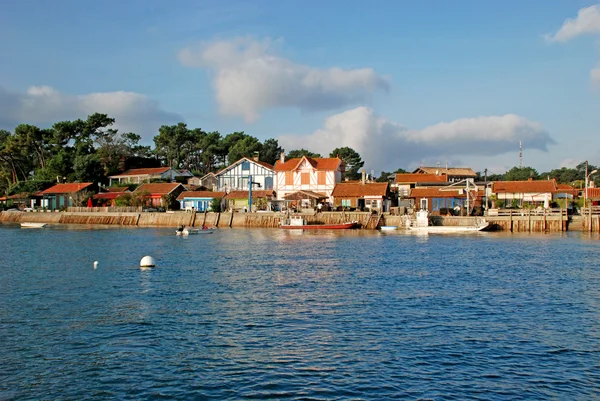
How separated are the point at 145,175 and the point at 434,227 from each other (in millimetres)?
54360

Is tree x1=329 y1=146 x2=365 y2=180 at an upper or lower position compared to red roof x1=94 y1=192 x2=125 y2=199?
upper

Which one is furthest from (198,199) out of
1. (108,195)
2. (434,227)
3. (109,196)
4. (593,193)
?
(593,193)

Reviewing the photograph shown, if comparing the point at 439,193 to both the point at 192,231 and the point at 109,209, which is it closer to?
the point at 192,231

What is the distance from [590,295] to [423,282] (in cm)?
762

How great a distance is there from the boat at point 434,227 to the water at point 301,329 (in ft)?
78.3

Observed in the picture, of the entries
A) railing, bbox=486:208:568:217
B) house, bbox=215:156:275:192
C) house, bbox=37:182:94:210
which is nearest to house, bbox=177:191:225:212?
house, bbox=215:156:275:192

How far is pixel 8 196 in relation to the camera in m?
96.3

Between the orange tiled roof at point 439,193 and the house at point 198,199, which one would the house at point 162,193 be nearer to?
the house at point 198,199

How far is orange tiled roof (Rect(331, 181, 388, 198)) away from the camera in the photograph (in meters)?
73.4

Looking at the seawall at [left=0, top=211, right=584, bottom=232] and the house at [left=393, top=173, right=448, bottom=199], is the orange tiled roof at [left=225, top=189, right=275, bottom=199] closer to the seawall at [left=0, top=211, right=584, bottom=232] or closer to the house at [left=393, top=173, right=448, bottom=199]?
the seawall at [left=0, top=211, right=584, bottom=232]

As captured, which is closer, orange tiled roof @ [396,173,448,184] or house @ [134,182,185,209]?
orange tiled roof @ [396,173,448,184]

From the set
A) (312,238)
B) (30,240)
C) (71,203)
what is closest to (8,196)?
(71,203)

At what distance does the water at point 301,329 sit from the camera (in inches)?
563

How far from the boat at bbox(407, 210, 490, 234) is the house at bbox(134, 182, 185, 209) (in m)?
38.5
